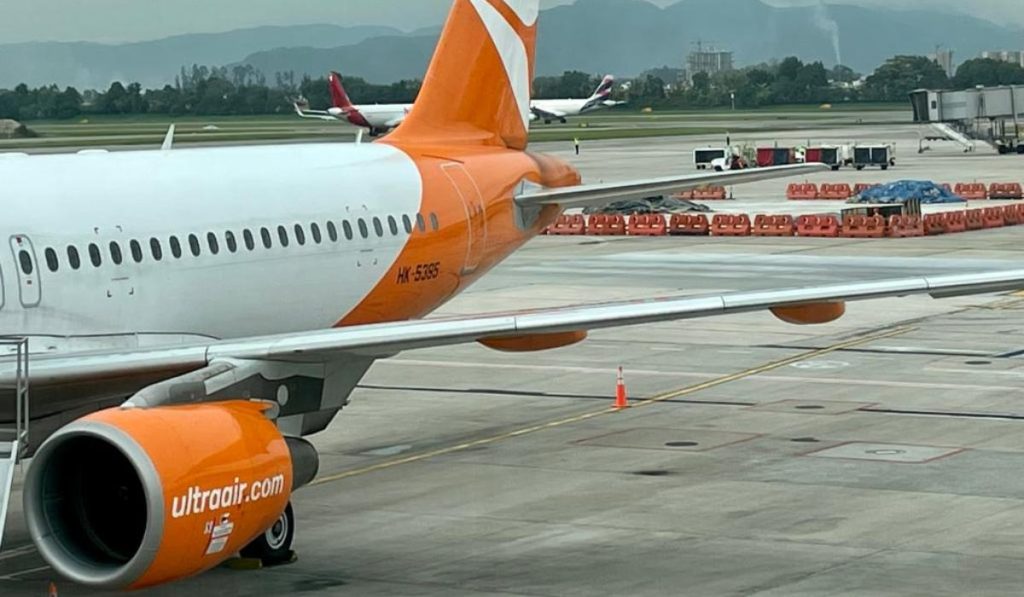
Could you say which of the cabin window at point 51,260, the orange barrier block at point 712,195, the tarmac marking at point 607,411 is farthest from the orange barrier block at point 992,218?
the cabin window at point 51,260

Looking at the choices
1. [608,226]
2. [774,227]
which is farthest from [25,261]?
[608,226]

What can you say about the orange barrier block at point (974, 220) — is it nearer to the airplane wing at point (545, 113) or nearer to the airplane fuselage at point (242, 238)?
the airplane fuselage at point (242, 238)

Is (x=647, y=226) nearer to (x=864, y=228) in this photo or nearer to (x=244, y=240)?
(x=864, y=228)

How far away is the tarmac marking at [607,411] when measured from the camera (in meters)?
23.9

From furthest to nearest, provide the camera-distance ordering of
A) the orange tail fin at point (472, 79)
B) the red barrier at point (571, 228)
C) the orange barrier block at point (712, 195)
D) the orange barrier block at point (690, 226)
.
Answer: the orange barrier block at point (712, 195) < the red barrier at point (571, 228) < the orange barrier block at point (690, 226) < the orange tail fin at point (472, 79)

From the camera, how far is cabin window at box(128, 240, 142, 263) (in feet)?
66.6

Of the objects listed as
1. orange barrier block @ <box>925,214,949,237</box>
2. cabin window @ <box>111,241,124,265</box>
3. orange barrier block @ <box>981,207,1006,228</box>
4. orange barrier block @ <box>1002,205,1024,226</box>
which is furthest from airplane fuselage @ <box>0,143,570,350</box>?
orange barrier block @ <box>1002,205,1024,226</box>

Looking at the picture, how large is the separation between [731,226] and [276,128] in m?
95.0

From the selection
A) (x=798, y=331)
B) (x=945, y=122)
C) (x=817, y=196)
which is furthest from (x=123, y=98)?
(x=798, y=331)

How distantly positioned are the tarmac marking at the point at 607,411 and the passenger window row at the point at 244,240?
279 cm

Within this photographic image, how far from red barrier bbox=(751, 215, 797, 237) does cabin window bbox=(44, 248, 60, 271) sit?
133 ft

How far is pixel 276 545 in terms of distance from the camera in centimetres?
1897

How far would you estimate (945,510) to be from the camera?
66.9 ft

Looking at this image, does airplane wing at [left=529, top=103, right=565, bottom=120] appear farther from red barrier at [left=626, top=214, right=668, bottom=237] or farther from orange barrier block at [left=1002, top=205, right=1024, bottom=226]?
orange barrier block at [left=1002, top=205, right=1024, bottom=226]
